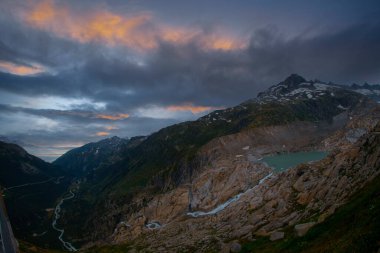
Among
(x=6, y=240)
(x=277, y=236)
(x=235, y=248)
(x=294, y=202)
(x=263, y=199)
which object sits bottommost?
(x=6, y=240)

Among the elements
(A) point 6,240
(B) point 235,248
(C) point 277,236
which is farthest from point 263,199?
(A) point 6,240

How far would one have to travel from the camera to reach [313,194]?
5969cm

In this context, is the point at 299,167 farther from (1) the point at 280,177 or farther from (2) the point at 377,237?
(2) the point at 377,237

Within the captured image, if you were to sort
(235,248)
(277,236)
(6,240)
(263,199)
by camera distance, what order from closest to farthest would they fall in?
(277,236)
(235,248)
(6,240)
(263,199)

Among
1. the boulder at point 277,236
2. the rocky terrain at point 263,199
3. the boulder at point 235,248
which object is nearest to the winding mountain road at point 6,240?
the rocky terrain at point 263,199

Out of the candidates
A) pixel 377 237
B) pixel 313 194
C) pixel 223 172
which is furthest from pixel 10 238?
pixel 223 172

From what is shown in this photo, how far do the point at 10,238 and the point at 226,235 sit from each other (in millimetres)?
50684

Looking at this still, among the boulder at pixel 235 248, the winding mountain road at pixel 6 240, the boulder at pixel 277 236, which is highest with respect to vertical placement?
the boulder at pixel 277 236

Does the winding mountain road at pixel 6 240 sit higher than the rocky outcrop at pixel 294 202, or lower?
lower

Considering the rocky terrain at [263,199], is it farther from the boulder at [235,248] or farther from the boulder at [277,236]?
the boulder at [235,248]

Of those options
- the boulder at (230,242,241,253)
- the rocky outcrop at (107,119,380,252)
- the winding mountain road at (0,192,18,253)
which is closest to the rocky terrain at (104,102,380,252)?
the rocky outcrop at (107,119,380,252)

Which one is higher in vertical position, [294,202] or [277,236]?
[294,202]

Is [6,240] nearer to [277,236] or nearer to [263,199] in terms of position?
[277,236]

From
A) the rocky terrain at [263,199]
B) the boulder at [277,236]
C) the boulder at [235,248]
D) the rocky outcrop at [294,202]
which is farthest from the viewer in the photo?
the rocky terrain at [263,199]
